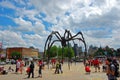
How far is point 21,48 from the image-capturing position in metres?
169

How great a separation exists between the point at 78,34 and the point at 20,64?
49.4 ft

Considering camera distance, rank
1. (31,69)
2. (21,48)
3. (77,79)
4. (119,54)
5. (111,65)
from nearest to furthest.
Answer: (111,65)
(77,79)
(31,69)
(119,54)
(21,48)

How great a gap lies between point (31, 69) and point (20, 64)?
616cm

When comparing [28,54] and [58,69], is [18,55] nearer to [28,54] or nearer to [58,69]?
[28,54]

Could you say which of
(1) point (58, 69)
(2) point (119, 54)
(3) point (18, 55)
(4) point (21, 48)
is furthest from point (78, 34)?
(4) point (21, 48)

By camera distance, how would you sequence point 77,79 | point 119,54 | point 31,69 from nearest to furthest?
point 77,79 → point 31,69 → point 119,54

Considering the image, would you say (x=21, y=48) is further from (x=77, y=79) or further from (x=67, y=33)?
(x=77, y=79)

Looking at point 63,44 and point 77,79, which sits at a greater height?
point 63,44

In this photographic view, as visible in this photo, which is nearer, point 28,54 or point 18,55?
point 18,55

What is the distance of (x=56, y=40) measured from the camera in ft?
138

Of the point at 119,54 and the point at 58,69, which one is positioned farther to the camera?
the point at 119,54

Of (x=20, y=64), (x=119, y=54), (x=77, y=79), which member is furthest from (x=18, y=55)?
(x=77, y=79)

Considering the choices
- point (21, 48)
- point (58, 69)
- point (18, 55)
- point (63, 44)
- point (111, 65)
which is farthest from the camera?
point (21, 48)

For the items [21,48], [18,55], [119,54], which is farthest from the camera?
[21,48]
